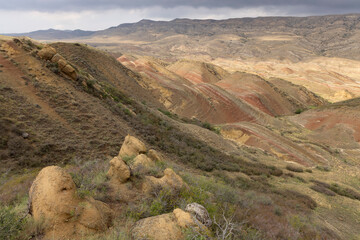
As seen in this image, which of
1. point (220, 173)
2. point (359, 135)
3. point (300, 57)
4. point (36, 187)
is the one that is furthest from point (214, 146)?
point (300, 57)

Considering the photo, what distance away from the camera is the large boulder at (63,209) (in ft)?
11.2

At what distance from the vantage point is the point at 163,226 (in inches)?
141

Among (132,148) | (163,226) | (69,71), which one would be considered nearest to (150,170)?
(132,148)

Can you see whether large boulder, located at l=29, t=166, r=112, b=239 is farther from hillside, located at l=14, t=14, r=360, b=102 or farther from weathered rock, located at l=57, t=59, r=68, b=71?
hillside, located at l=14, t=14, r=360, b=102

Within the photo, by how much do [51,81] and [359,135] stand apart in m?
30.4

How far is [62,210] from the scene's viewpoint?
3.55 metres

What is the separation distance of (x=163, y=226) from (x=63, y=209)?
5.43 feet

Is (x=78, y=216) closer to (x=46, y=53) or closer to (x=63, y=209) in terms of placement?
(x=63, y=209)

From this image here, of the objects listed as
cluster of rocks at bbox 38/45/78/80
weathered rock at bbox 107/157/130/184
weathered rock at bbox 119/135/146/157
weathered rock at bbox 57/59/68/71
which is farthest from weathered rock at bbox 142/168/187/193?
weathered rock at bbox 57/59/68/71

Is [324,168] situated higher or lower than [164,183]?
lower

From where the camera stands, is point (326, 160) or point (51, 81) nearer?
point (51, 81)

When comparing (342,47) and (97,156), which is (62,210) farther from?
(342,47)

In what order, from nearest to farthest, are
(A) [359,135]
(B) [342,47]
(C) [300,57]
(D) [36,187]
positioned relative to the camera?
(D) [36,187] → (A) [359,135] → (C) [300,57] → (B) [342,47]

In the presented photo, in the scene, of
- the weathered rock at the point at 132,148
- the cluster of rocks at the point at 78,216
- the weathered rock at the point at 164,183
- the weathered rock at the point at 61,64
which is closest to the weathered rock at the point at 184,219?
the cluster of rocks at the point at 78,216
